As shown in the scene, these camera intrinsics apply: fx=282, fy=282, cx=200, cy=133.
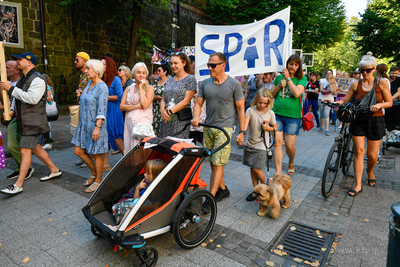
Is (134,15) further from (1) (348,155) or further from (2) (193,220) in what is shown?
(2) (193,220)

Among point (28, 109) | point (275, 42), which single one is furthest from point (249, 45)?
point (28, 109)

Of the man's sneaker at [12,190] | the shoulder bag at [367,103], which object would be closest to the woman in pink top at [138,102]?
the man's sneaker at [12,190]

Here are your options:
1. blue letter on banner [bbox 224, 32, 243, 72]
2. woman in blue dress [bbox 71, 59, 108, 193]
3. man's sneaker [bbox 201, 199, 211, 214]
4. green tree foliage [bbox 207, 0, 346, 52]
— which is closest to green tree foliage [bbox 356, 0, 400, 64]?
green tree foliage [bbox 207, 0, 346, 52]

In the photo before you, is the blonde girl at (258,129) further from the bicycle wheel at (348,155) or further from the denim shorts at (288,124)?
the bicycle wheel at (348,155)

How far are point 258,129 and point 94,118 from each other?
2.42m

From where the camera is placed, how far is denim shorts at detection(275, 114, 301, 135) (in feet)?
15.3

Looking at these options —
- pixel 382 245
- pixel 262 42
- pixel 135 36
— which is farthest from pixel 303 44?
pixel 382 245

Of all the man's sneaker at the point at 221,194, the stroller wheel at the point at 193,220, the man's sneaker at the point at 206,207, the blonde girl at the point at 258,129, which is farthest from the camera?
the man's sneaker at the point at 221,194

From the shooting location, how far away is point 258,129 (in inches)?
151

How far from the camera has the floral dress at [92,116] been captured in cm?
415

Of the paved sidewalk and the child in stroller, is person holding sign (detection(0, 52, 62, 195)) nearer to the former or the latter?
the paved sidewalk

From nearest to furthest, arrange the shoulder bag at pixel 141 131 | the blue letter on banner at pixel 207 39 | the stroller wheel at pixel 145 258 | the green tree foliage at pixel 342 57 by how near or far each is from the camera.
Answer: the stroller wheel at pixel 145 258 → the shoulder bag at pixel 141 131 → the blue letter on banner at pixel 207 39 → the green tree foliage at pixel 342 57

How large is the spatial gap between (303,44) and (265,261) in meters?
23.2

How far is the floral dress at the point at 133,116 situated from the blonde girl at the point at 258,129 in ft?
4.74
